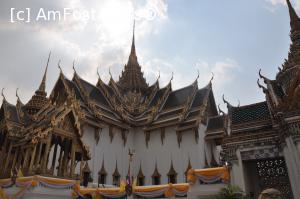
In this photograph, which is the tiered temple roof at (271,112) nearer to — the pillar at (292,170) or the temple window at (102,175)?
the pillar at (292,170)

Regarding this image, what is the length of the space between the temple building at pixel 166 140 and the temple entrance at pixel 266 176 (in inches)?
0.9

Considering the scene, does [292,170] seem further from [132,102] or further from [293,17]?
[132,102]

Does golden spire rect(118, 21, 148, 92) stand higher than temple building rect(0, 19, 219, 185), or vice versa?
golden spire rect(118, 21, 148, 92)

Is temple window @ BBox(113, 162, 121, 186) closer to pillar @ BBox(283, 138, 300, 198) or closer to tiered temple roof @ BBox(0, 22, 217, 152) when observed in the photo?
tiered temple roof @ BBox(0, 22, 217, 152)

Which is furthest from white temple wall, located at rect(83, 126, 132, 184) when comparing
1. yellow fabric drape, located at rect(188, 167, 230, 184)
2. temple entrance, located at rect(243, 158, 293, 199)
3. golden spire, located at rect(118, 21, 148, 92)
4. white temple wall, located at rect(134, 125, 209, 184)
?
temple entrance, located at rect(243, 158, 293, 199)

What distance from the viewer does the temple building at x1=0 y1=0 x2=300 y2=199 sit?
22.9ft

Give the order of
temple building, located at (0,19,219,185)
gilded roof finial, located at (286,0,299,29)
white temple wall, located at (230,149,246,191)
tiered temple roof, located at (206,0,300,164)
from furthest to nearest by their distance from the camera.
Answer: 1. temple building, located at (0,19,219,185)
2. gilded roof finial, located at (286,0,299,29)
3. white temple wall, located at (230,149,246,191)
4. tiered temple roof, located at (206,0,300,164)

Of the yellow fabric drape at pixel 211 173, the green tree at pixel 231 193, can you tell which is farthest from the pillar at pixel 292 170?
the yellow fabric drape at pixel 211 173

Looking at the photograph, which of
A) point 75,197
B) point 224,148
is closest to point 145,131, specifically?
point 75,197

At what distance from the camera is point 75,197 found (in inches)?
369

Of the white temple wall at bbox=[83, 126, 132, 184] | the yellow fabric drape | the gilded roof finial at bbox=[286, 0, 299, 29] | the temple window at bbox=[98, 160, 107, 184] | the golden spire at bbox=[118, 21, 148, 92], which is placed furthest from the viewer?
the golden spire at bbox=[118, 21, 148, 92]

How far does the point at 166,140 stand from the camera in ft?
68.3

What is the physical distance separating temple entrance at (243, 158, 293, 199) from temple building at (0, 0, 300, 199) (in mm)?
24

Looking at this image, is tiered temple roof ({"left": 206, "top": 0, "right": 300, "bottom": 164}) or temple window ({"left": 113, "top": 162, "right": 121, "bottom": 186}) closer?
tiered temple roof ({"left": 206, "top": 0, "right": 300, "bottom": 164})
